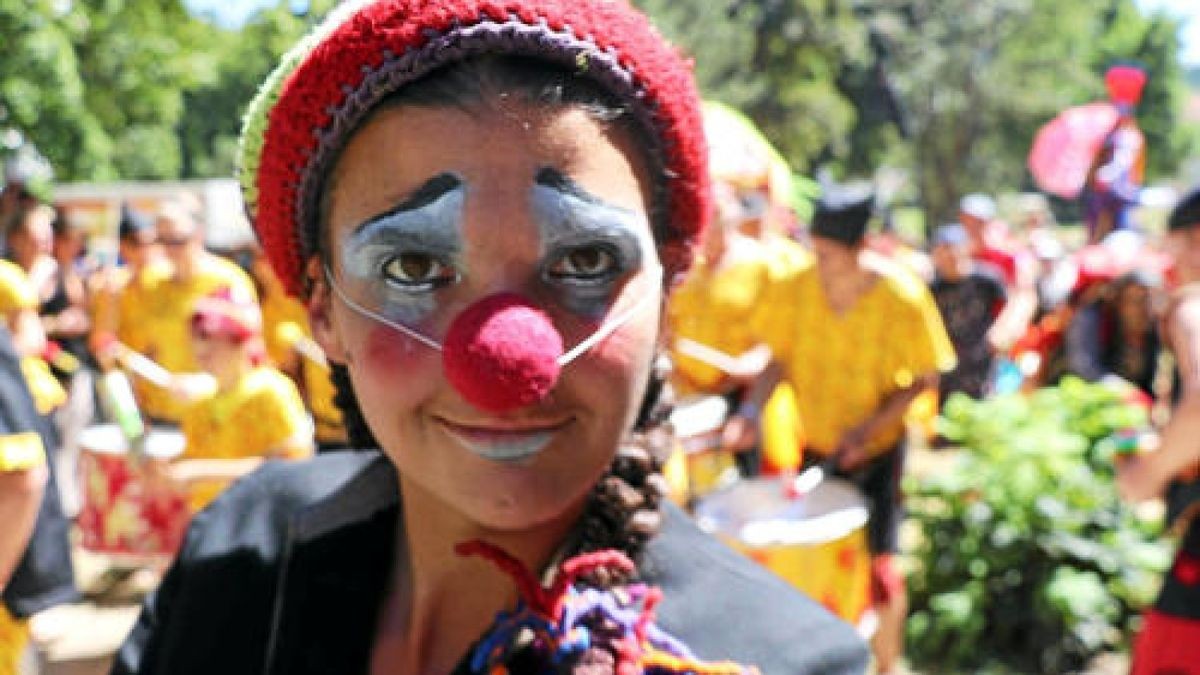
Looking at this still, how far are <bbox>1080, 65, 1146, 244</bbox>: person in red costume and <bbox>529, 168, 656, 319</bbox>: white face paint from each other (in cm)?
968

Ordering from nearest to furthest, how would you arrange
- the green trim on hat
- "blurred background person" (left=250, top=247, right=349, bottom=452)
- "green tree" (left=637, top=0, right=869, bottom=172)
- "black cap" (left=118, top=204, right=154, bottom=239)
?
the green trim on hat < "blurred background person" (left=250, top=247, right=349, bottom=452) < "black cap" (left=118, top=204, right=154, bottom=239) < "green tree" (left=637, top=0, right=869, bottom=172)

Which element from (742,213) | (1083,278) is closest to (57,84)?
(742,213)

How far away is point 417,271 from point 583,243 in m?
0.15

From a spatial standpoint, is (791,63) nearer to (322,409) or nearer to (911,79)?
(911,79)

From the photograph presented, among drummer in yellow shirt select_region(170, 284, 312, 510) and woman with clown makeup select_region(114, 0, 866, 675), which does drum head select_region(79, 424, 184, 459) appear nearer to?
drummer in yellow shirt select_region(170, 284, 312, 510)

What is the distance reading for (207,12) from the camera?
5.61 m

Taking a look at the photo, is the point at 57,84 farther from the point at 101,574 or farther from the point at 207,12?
the point at 101,574

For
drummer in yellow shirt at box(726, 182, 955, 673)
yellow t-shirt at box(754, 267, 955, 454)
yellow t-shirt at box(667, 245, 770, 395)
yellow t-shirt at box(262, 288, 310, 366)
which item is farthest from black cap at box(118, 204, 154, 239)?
yellow t-shirt at box(754, 267, 955, 454)

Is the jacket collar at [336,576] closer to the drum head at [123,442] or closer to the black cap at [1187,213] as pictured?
the black cap at [1187,213]

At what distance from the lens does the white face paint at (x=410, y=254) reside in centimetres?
109

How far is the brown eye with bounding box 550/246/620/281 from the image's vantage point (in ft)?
3.68

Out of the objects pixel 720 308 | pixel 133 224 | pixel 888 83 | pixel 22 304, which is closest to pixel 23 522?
pixel 22 304

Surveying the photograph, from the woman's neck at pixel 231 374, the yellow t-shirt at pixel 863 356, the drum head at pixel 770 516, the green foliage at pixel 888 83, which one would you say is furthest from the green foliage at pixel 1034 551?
the green foliage at pixel 888 83

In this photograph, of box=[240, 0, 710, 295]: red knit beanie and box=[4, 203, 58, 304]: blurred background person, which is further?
box=[4, 203, 58, 304]: blurred background person
